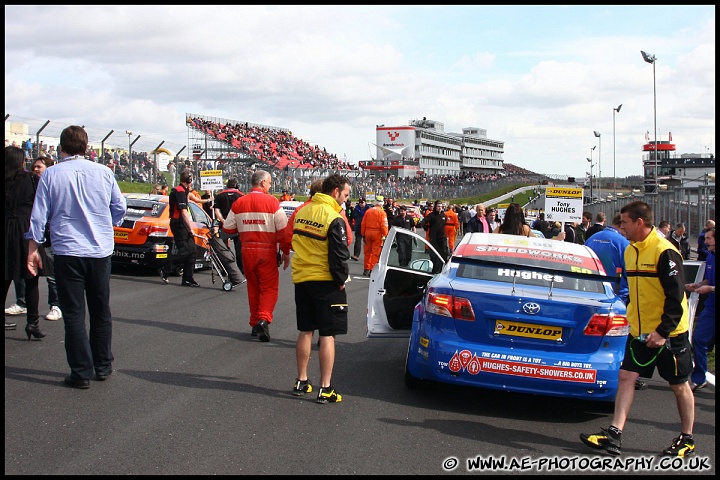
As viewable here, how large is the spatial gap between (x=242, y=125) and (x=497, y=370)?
6427 centimetres

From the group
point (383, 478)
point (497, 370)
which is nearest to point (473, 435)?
point (497, 370)

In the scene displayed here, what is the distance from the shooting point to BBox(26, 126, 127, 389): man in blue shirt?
236 inches

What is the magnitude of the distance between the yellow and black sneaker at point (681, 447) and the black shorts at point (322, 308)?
100 inches

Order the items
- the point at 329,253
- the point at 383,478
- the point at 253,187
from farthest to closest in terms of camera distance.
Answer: the point at 253,187
the point at 329,253
the point at 383,478

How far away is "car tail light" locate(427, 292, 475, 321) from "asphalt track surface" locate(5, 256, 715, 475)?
2.54 ft

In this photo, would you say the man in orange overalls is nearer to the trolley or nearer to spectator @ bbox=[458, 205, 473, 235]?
the trolley

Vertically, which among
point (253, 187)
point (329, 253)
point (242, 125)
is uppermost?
point (242, 125)

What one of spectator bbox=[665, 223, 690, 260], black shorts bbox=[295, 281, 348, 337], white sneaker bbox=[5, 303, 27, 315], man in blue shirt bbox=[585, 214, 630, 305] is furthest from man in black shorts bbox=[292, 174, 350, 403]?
spectator bbox=[665, 223, 690, 260]

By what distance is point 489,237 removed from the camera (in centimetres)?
729

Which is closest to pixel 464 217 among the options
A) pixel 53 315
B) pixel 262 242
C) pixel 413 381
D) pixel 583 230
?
pixel 583 230

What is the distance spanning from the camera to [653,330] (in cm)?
509

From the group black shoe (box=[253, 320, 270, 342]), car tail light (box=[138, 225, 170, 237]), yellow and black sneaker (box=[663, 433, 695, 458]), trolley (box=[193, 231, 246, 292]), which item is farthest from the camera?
car tail light (box=[138, 225, 170, 237])

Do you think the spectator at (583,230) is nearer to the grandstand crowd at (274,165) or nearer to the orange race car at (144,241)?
the orange race car at (144,241)

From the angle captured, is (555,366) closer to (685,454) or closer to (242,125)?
(685,454)
